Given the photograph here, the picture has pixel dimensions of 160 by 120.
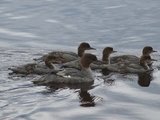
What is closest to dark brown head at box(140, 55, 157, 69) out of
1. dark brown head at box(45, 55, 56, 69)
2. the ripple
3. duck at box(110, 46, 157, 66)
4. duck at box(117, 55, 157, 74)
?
duck at box(117, 55, 157, 74)

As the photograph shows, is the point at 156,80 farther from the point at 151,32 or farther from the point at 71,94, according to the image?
the point at 151,32

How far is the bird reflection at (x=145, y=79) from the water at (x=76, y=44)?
89mm

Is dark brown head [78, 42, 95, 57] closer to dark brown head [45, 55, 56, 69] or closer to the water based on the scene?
the water

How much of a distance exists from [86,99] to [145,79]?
329 centimetres

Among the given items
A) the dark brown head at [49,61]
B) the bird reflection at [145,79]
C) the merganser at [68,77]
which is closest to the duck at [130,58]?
the bird reflection at [145,79]

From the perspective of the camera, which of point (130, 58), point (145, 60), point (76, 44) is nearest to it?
point (145, 60)

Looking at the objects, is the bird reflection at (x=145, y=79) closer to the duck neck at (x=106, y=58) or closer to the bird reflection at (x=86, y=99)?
the duck neck at (x=106, y=58)

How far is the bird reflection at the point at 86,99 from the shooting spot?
54.1ft

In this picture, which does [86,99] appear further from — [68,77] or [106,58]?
[106,58]

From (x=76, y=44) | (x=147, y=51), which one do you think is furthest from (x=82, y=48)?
(x=76, y=44)

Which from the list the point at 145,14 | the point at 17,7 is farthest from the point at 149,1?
the point at 17,7

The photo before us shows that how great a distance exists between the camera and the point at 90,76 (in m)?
19.2

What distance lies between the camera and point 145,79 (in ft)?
65.0

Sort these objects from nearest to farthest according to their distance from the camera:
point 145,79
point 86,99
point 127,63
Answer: point 86,99
point 145,79
point 127,63
